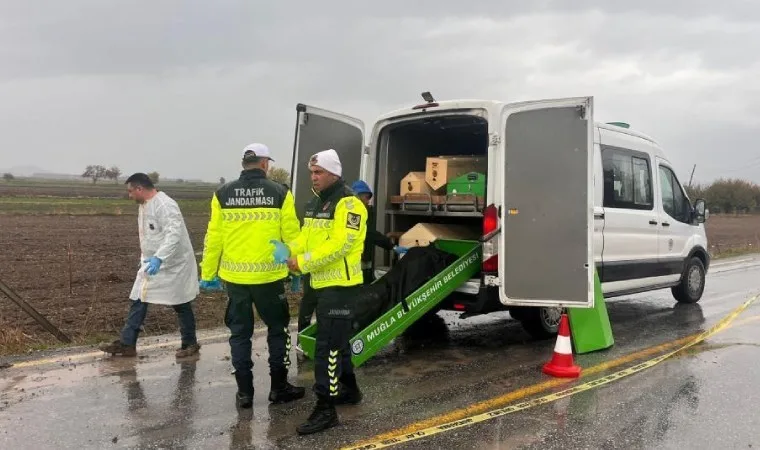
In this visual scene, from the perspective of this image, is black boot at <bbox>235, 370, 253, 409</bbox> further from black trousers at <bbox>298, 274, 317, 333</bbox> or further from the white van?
the white van

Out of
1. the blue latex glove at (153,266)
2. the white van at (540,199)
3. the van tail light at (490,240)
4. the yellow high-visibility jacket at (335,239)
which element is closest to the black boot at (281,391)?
the yellow high-visibility jacket at (335,239)

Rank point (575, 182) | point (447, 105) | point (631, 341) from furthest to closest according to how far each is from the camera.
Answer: point (631, 341) → point (447, 105) → point (575, 182)

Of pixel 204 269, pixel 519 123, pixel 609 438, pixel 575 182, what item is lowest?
pixel 609 438

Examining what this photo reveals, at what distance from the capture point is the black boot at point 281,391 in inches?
176

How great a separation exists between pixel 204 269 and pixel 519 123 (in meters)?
2.90

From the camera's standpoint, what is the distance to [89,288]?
10.5 meters

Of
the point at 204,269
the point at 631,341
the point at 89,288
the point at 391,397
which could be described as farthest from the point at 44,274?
the point at 631,341

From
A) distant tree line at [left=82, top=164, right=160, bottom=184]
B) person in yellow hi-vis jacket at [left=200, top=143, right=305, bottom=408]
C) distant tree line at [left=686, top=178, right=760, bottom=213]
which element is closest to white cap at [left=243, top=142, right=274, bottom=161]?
person in yellow hi-vis jacket at [left=200, top=143, right=305, bottom=408]

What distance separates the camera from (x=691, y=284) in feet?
28.5

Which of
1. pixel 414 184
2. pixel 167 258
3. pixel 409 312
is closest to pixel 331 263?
pixel 409 312

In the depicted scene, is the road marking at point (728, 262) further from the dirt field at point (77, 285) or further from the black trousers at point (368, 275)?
the dirt field at point (77, 285)

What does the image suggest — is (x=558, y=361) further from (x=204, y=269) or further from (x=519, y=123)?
(x=204, y=269)

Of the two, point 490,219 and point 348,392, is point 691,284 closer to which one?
point 490,219

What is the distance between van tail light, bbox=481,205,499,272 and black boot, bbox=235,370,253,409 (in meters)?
2.37
